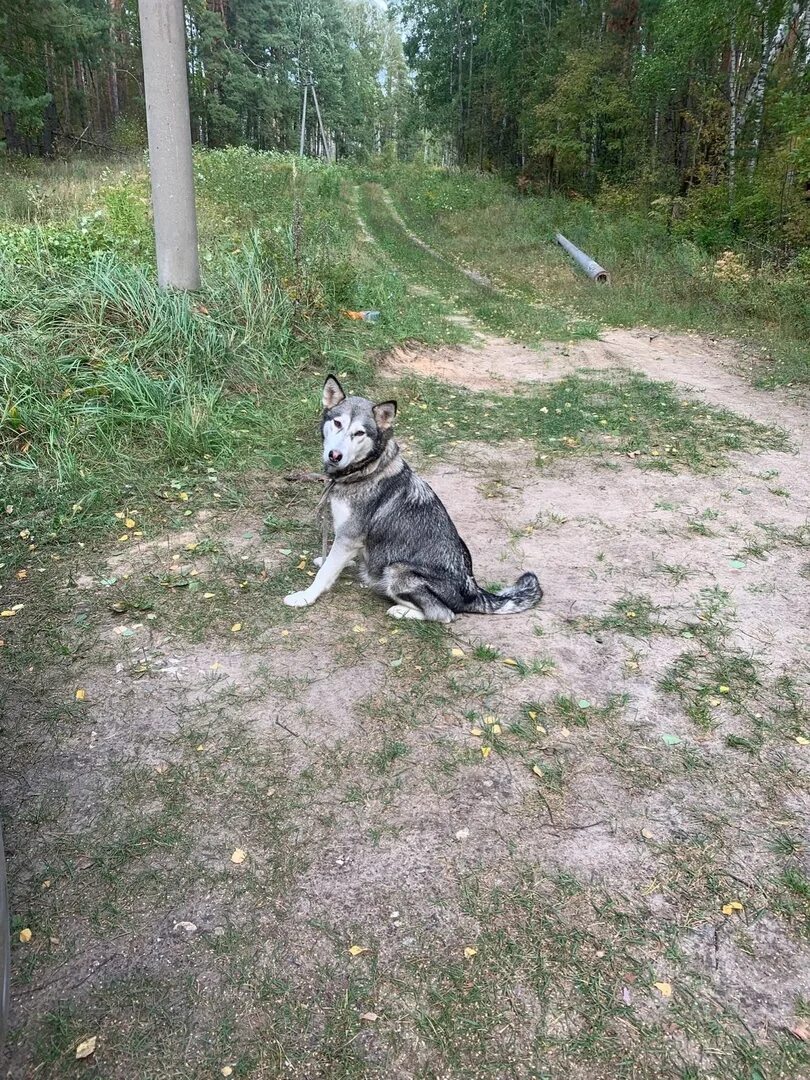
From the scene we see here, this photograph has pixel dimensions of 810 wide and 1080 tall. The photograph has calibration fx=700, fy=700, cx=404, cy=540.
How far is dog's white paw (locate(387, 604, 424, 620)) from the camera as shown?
14.3ft

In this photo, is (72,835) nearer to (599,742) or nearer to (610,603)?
(599,742)

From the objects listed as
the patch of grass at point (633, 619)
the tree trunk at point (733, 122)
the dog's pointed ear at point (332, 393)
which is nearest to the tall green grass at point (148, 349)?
the dog's pointed ear at point (332, 393)

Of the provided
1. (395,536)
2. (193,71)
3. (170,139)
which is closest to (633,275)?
(170,139)

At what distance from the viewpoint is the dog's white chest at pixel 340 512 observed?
4.30 m

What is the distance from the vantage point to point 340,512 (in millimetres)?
4316

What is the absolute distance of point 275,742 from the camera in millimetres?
3395

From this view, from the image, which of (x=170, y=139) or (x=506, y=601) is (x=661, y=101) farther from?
(x=506, y=601)

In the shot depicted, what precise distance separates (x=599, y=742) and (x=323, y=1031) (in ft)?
6.05

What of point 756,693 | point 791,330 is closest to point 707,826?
point 756,693

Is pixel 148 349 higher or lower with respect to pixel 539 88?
lower

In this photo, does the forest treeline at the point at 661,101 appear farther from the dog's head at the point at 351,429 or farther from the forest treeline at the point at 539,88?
the dog's head at the point at 351,429

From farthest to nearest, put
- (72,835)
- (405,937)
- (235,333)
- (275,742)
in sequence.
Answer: (235,333) < (275,742) < (72,835) < (405,937)

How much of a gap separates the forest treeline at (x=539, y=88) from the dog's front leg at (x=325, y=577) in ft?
37.1

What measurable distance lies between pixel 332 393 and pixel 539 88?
28955 millimetres
